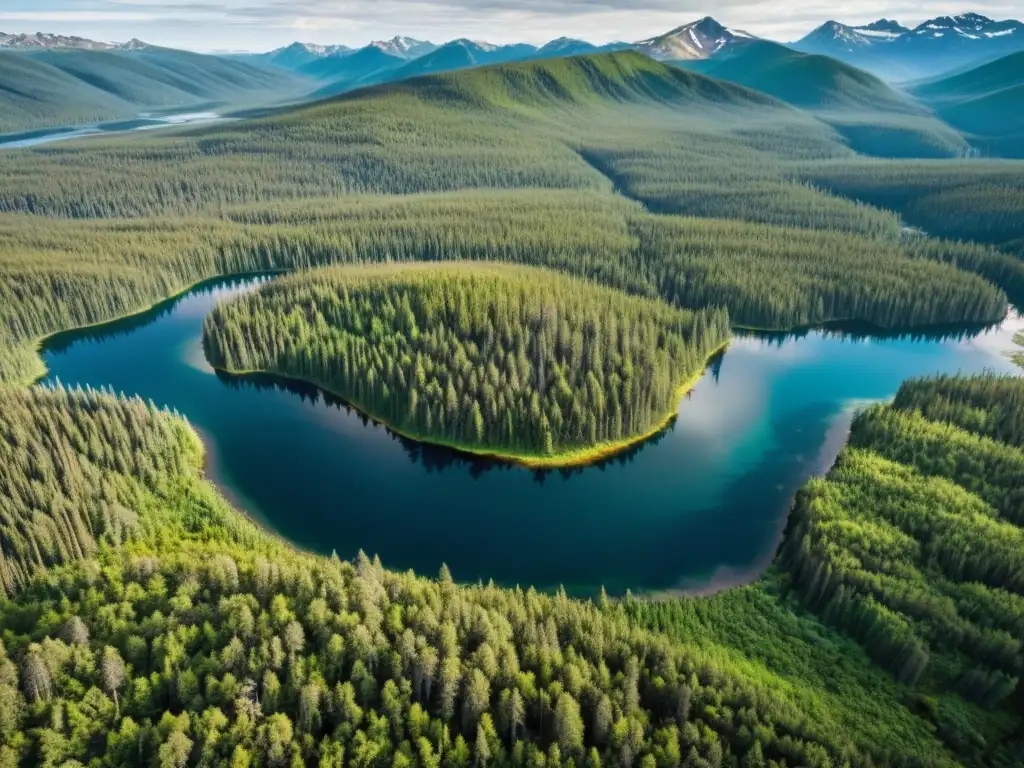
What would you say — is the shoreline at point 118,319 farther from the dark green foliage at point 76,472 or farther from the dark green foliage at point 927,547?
the dark green foliage at point 927,547

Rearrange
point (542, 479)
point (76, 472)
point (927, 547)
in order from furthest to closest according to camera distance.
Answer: point (542, 479) → point (76, 472) → point (927, 547)

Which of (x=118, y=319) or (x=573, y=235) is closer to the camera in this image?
(x=118, y=319)

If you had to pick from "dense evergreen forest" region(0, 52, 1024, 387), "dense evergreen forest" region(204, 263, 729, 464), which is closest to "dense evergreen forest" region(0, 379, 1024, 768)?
"dense evergreen forest" region(204, 263, 729, 464)

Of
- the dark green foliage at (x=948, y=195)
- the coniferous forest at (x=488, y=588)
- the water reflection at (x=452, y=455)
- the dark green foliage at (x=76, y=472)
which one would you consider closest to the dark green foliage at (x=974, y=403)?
the coniferous forest at (x=488, y=588)

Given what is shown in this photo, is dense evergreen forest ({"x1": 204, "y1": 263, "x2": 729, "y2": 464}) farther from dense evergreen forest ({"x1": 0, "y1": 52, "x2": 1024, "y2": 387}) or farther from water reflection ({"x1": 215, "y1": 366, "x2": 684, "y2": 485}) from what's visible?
dense evergreen forest ({"x1": 0, "y1": 52, "x2": 1024, "y2": 387})

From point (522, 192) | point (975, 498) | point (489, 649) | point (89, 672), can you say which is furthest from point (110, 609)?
point (522, 192)

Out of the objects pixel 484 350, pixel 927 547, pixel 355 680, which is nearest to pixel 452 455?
pixel 484 350

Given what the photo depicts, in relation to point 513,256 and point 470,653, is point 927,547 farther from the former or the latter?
point 513,256
